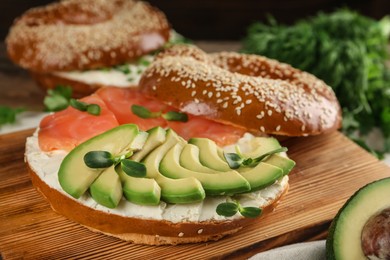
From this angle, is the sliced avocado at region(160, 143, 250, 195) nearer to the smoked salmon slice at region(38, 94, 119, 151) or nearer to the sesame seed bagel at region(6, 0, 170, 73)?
the smoked salmon slice at region(38, 94, 119, 151)

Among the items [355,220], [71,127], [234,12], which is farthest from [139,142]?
[234,12]

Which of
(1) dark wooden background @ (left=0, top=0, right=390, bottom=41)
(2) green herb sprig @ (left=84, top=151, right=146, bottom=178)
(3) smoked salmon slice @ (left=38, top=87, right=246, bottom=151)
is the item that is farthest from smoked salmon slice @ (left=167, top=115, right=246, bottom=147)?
(1) dark wooden background @ (left=0, top=0, right=390, bottom=41)

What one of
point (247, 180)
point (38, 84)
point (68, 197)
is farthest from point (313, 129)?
point (38, 84)

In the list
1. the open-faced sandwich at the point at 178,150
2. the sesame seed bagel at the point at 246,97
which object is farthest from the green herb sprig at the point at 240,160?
the sesame seed bagel at the point at 246,97

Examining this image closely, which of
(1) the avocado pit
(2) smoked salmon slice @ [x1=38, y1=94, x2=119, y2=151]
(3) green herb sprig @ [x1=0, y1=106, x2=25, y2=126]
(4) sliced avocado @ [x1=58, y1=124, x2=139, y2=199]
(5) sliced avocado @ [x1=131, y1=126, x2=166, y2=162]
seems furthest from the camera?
(3) green herb sprig @ [x1=0, y1=106, x2=25, y2=126]

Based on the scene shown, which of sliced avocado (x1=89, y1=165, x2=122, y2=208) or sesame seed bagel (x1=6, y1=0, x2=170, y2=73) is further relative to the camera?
sesame seed bagel (x1=6, y1=0, x2=170, y2=73)

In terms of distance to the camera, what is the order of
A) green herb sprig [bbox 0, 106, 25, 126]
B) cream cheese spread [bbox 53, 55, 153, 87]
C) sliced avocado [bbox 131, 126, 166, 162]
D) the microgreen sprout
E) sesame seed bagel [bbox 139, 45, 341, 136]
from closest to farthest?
sliced avocado [bbox 131, 126, 166, 162]
sesame seed bagel [bbox 139, 45, 341, 136]
the microgreen sprout
green herb sprig [bbox 0, 106, 25, 126]
cream cheese spread [bbox 53, 55, 153, 87]

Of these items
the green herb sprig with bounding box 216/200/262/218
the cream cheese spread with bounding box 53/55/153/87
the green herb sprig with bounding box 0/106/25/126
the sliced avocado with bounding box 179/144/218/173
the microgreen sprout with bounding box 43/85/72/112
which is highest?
the sliced avocado with bounding box 179/144/218/173

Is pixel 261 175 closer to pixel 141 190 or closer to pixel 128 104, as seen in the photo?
pixel 141 190
